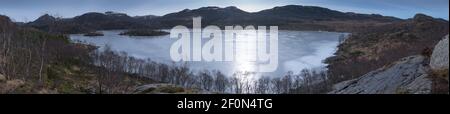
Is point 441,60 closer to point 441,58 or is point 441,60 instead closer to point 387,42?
point 441,58

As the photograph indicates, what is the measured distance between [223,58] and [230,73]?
21.0 metres

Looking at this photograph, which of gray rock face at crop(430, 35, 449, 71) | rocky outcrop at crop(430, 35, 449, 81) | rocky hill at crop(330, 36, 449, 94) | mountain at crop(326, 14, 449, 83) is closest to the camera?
rocky hill at crop(330, 36, 449, 94)

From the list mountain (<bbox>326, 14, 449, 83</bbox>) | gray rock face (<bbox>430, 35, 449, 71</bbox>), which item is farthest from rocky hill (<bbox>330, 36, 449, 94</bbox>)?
mountain (<bbox>326, 14, 449, 83</bbox>)

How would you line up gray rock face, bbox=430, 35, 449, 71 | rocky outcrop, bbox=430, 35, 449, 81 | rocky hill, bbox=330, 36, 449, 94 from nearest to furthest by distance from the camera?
rocky hill, bbox=330, 36, 449, 94, rocky outcrop, bbox=430, 35, 449, 81, gray rock face, bbox=430, 35, 449, 71

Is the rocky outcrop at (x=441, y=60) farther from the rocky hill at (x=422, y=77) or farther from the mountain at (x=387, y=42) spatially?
the mountain at (x=387, y=42)

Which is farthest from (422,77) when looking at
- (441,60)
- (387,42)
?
(387,42)

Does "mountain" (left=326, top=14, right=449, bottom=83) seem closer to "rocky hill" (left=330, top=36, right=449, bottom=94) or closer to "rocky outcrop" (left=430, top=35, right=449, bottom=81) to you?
"rocky hill" (left=330, top=36, right=449, bottom=94)

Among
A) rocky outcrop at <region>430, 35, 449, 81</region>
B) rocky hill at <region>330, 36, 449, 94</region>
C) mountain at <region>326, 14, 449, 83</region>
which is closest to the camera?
rocky hill at <region>330, 36, 449, 94</region>

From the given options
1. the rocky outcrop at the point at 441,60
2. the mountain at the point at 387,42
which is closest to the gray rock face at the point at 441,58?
the rocky outcrop at the point at 441,60

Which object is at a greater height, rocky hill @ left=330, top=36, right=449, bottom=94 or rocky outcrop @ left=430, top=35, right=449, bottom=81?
rocky outcrop @ left=430, top=35, right=449, bottom=81

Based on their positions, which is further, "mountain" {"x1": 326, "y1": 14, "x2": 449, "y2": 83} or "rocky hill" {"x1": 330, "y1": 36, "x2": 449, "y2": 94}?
"mountain" {"x1": 326, "y1": 14, "x2": 449, "y2": 83}

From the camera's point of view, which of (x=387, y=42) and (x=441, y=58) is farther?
(x=387, y=42)

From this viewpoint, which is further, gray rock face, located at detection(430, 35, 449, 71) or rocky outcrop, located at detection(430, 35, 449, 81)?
gray rock face, located at detection(430, 35, 449, 71)
